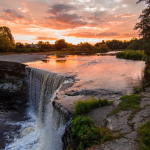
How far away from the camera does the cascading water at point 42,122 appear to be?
20.5 ft

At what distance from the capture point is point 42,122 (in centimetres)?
908

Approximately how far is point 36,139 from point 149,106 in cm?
606

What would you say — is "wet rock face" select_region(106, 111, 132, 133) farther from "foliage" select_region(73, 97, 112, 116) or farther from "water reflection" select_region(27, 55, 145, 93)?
"water reflection" select_region(27, 55, 145, 93)

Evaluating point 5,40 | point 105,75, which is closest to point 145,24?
point 105,75

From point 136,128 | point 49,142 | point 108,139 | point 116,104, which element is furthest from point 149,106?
point 49,142

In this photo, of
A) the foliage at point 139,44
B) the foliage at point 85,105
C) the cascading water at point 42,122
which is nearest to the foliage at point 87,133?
the foliage at point 85,105

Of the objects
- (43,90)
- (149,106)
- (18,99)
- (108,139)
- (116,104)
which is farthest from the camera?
(18,99)

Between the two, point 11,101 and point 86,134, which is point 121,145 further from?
point 11,101

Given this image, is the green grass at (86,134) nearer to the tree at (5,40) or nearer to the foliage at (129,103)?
the foliage at (129,103)

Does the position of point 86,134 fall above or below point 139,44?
below

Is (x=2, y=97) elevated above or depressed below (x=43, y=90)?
below

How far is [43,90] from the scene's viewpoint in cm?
1164

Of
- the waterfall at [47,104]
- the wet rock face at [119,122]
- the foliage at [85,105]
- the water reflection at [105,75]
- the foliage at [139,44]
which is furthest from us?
the water reflection at [105,75]

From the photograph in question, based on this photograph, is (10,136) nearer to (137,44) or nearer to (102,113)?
(102,113)
